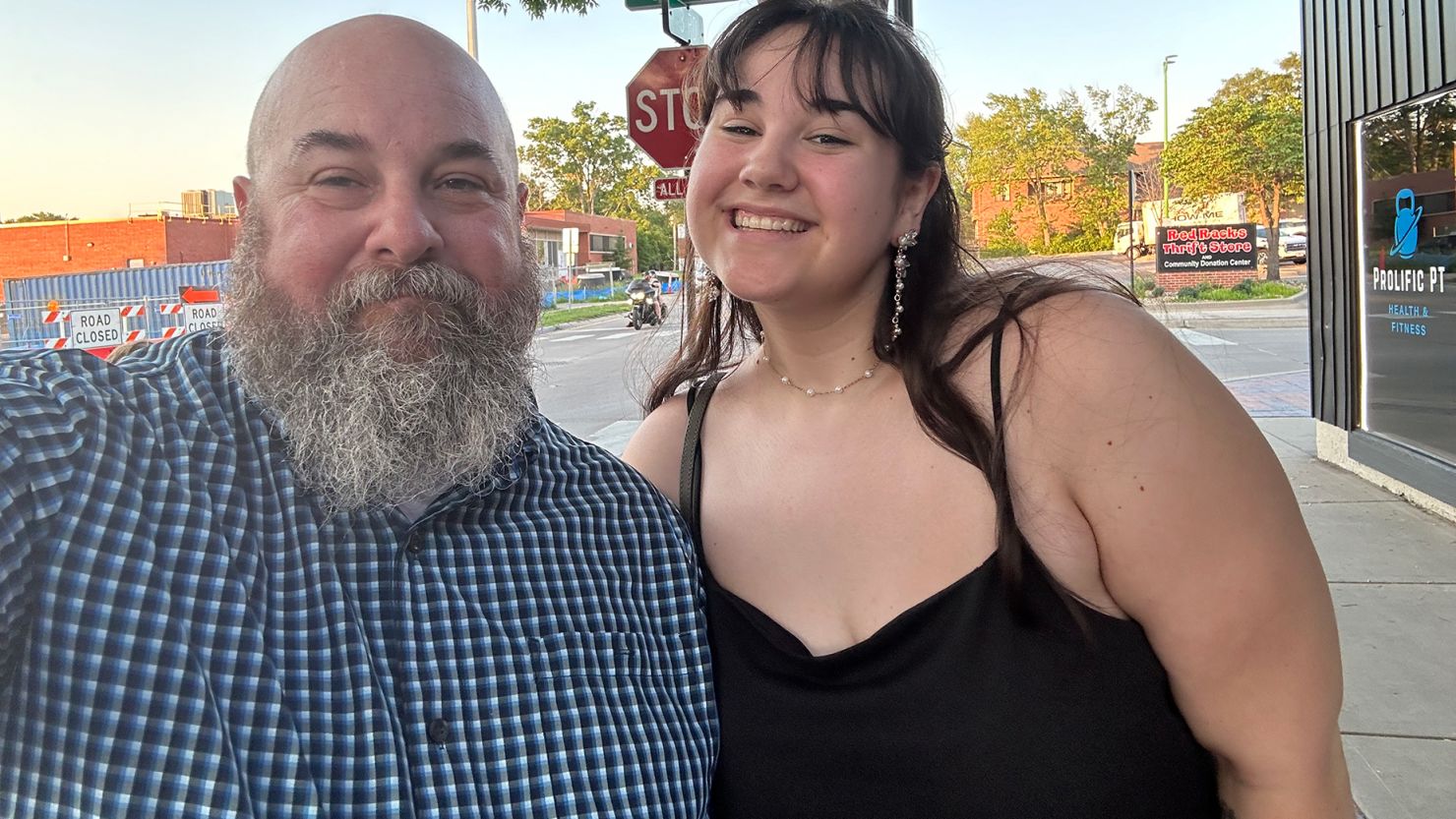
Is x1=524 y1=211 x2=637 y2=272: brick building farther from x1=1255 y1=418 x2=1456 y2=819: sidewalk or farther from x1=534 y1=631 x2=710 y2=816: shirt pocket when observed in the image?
x1=534 y1=631 x2=710 y2=816: shirt pocket

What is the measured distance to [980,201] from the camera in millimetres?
32344

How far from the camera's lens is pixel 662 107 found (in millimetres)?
5309

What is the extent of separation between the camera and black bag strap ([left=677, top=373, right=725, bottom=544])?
1960 mm

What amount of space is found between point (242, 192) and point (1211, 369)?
7.11m

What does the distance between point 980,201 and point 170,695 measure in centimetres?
3295

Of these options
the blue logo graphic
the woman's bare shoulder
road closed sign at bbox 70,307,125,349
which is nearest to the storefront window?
the blue logo graphic

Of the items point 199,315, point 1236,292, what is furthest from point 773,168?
point 1236,292

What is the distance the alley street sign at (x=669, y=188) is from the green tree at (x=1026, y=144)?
26.2 m

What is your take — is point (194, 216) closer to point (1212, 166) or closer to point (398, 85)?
point (1212, 166)

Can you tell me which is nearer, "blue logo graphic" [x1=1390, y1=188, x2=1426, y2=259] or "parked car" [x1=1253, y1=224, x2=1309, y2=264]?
"blue logo graphic" [x1=1390, y1=188, x2=1426, y2=259]

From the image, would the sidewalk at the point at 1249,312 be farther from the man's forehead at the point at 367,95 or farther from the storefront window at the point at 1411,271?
the man's forehead at the point at 367,95

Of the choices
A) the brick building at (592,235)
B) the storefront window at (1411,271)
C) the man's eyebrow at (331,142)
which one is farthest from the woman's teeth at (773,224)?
the brick building at (592,235)

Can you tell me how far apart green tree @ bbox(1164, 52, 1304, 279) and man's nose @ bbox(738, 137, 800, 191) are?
30.7 metres

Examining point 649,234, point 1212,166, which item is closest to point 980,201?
point 1212,166
